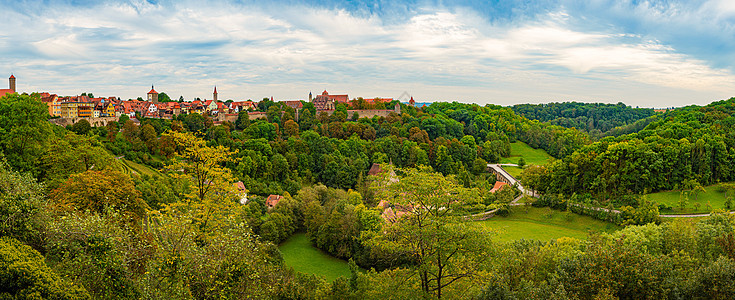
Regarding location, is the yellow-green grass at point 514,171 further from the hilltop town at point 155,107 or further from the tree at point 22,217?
Answer: the tree at point 22,217

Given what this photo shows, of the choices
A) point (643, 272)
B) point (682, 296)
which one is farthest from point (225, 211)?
point (682, 296)

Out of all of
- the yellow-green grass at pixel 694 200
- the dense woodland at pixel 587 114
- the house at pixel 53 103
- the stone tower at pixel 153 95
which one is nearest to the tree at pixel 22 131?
the house at pixel 53 103

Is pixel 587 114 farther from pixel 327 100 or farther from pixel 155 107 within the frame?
pixel 155 107

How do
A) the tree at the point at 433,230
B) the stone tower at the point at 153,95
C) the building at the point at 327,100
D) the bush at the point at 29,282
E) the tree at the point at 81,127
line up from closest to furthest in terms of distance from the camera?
the bush at the point at 29,282 → the tree at the point at 433,230 → the tree at the point at 81,127 → the stone tower at the point at 153,95 → the building at the point at 327,100

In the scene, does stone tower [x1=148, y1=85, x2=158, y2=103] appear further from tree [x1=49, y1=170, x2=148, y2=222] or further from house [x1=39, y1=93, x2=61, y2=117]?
tree [x1=49, y1=170, x2=148, y2=222]

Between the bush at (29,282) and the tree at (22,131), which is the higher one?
the tree at (22,131)

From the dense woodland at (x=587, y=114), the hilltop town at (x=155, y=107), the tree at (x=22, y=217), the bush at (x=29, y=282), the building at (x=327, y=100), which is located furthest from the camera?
the dense woodland at (x=587, y=114)
